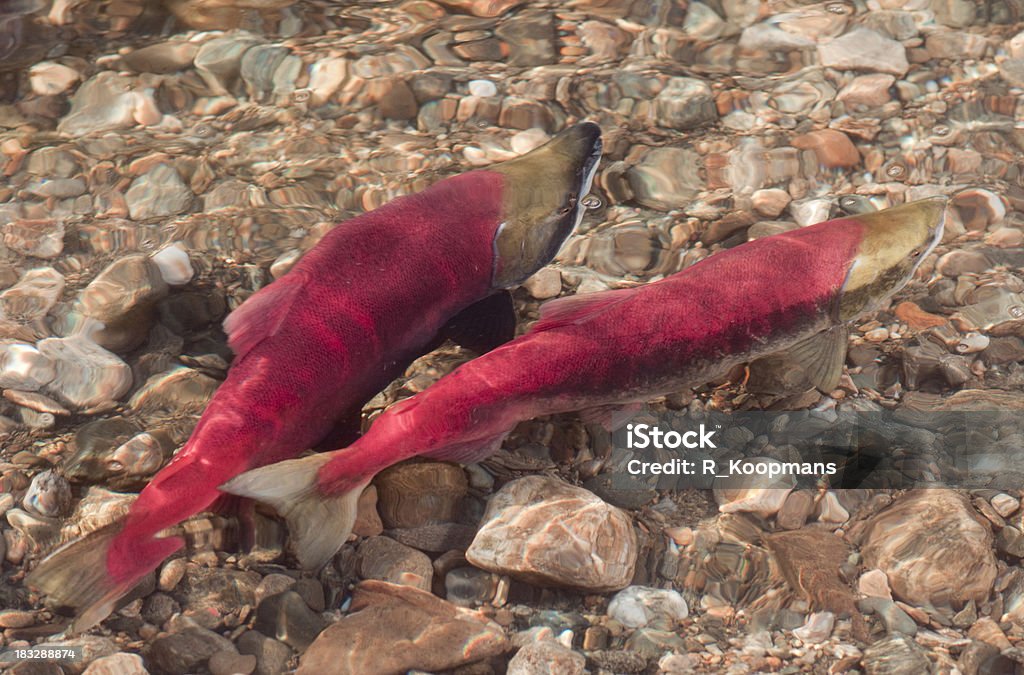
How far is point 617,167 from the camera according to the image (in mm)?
5191

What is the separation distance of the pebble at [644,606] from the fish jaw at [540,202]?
148 centimetres

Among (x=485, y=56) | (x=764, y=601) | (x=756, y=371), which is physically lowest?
(x=764, y=601)

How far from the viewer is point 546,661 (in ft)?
10.5

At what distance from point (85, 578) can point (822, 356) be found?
10.1ft

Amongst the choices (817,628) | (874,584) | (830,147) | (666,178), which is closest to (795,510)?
(874,584)

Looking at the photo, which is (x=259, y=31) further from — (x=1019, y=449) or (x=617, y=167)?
(x=1019, y=449)

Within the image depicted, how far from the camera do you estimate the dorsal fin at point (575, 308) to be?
351 centimetres

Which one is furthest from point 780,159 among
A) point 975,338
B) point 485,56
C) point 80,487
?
point 80,487

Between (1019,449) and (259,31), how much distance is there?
16.8 feet

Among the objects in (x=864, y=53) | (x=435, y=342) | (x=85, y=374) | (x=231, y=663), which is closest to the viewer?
(x=231, y=663)

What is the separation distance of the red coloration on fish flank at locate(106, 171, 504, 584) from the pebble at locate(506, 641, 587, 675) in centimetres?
115

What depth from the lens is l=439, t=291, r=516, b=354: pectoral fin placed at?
157 inches

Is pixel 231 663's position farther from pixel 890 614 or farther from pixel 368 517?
pixel 890 614

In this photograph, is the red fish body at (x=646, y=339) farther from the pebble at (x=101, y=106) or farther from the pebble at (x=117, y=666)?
the pebble at (x=101, y=106)
